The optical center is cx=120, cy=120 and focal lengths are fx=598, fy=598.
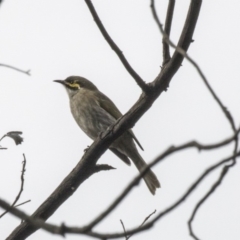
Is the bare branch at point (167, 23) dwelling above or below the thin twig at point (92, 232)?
above

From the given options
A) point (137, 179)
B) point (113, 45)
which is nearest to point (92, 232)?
point (137, 179)

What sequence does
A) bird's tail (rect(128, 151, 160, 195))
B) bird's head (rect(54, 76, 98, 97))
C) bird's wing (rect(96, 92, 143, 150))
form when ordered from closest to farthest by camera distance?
bird's tail (rect(128, 151, 160, 195)) < bird's wing (rect(96, 92, 143, 150)) < bird's head (rect(54, 76, 98, 97))

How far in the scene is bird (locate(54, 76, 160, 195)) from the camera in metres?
8.34

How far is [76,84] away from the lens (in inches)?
389

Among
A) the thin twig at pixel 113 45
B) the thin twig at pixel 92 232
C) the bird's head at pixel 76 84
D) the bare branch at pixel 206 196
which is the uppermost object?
the bird's head at pixel 76 84

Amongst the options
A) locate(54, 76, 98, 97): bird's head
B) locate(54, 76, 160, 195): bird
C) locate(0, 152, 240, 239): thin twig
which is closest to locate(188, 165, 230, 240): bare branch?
locate(0, 152, 240, 239): thin twig

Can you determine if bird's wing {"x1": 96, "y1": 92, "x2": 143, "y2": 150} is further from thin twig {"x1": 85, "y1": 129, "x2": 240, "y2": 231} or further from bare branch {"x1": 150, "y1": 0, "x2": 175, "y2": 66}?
thin twig {"x1": 85, "y1": 129, "x2": 240, "y2": 231}

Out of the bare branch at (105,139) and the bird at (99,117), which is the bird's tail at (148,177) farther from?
the bare branch at (105,139)

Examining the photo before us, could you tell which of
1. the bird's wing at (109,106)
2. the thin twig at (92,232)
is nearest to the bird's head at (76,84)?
the bird's wing at (109,106)

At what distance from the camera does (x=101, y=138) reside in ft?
16.3

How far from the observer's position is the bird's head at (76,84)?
9.71 metres

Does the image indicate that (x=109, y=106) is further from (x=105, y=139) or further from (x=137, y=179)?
(x=137, y=179)

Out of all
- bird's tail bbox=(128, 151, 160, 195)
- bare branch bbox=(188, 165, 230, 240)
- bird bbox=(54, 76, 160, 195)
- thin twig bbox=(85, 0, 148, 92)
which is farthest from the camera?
bird bbox=(54, 76, 160, 195)

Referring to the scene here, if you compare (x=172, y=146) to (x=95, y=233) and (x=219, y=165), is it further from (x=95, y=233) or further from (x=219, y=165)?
(x=95, y=233)
